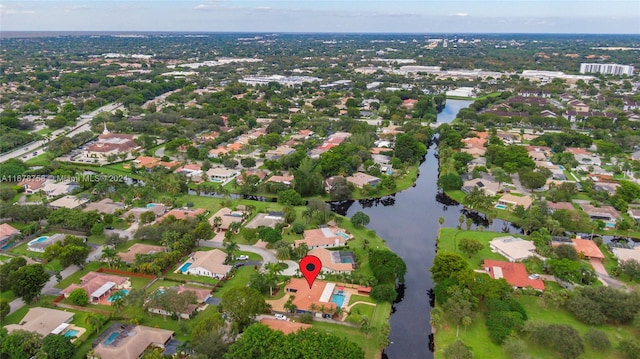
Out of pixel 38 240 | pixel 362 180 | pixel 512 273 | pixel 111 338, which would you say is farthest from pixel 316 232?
pixel 38 240

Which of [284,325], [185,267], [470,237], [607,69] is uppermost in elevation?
[607,69]

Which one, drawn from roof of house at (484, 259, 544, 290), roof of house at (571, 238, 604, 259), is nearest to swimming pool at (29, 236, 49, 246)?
roof of house at (484, 259, 544, 290)

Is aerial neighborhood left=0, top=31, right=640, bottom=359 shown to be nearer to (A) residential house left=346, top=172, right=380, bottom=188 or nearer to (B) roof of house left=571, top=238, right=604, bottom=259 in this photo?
(B) roof of house left=571, top=238, right=604, bottom=259

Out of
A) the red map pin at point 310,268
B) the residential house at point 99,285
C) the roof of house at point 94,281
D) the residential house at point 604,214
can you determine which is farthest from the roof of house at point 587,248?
the roof of house at point 94,281

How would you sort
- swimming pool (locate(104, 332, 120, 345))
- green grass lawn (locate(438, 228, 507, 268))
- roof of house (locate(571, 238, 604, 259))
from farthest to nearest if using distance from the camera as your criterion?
green grass lawn (locate(438, 228, 507, 268))
roof of house (locate(571, 238, 604, 259))
swimming pool (locate(104, 332, 120, 345))

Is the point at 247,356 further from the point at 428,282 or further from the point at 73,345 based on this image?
the point at 428,282

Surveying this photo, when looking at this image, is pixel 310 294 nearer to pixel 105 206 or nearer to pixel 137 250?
pixel 137 250

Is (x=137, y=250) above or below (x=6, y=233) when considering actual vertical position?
below
